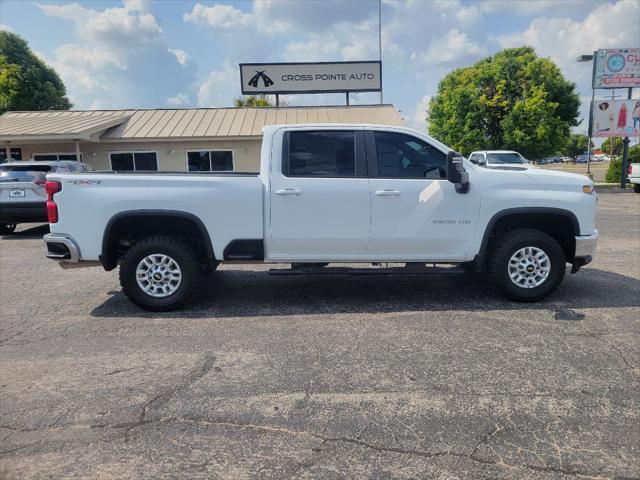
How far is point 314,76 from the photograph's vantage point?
89.0 feet

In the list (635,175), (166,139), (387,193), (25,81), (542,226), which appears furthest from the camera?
(25,81)

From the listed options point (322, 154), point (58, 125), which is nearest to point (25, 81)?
point (58, 125)

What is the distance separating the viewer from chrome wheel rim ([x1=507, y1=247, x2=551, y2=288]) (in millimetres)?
5539

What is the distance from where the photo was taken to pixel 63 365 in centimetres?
411

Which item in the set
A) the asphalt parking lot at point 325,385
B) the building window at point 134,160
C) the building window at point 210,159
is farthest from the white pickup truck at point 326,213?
the building window at point 134,160

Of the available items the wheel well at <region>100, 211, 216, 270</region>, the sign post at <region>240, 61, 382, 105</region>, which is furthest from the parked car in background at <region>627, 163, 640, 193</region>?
the wheel well at <region>100, 211, 216, 270</region>

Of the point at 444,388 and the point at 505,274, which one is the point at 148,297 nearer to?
the point at 444,388

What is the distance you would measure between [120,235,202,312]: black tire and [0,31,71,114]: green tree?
39727mm

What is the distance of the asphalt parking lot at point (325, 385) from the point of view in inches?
110

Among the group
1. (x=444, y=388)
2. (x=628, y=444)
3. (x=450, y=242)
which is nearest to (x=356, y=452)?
(x=444, y=388)

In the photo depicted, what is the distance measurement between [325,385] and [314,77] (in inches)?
1005

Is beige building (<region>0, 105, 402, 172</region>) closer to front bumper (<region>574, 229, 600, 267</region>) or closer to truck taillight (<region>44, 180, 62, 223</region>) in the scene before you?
truck taillight (<region>44, 180, 62, 223</region>)

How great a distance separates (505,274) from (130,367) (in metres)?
3.97

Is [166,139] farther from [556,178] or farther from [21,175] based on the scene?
[556,178]
